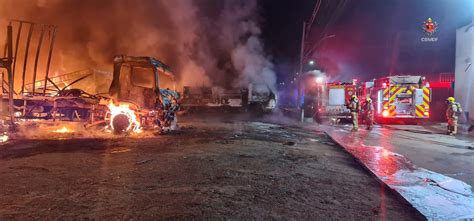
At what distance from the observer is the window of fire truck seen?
10.1m

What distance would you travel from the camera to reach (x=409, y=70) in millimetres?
33188

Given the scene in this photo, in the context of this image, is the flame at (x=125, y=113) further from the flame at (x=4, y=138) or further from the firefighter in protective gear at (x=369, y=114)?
the firefighter in protective gear at (x=369, y=114)

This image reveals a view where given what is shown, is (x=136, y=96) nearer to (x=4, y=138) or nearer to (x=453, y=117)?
(x=4, y=138)

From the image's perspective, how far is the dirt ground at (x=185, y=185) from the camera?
358 centimetres

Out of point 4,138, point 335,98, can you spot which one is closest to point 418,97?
point 335,98

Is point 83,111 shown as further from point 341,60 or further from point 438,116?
point 341,60

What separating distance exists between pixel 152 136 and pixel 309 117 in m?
11.7

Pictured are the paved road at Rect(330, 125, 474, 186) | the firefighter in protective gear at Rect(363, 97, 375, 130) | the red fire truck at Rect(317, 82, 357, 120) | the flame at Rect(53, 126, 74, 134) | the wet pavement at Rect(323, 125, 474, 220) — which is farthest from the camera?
the red fire truck at Rect(317, 82, 357, 120)

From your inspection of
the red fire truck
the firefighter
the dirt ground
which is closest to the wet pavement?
the dirt ground

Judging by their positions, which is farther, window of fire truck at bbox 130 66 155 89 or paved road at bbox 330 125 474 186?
window of fire truck at bbox 130 66 155 89

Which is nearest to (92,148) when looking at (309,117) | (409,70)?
(309,117)

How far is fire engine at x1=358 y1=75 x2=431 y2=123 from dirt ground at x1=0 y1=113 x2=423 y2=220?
30.1 ft

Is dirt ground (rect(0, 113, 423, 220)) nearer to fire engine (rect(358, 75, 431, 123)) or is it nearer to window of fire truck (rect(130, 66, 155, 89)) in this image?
window of fire truck (rect(130, 66, 155, 89))

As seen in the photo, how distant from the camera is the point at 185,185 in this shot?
4.51m
